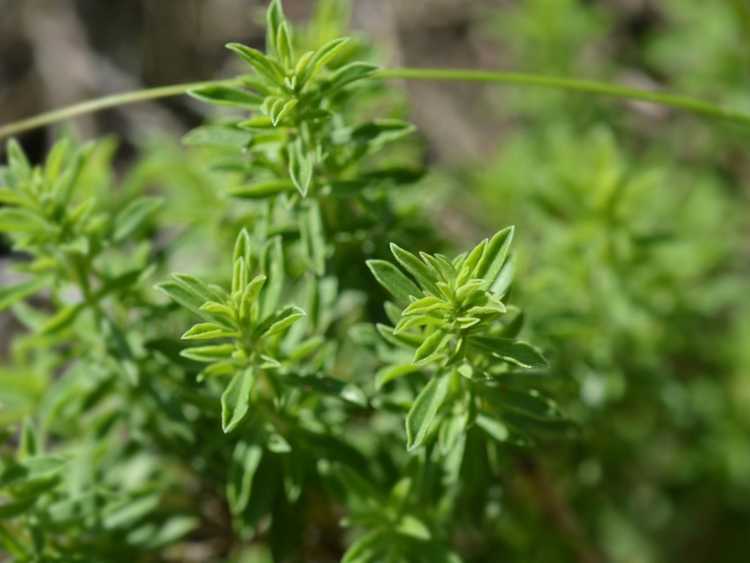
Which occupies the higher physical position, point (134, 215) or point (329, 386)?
point (134, 215)

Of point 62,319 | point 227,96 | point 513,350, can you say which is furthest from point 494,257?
point 62,319

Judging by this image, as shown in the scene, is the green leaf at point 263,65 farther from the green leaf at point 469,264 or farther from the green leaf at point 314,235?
the green leaf at point 469,264

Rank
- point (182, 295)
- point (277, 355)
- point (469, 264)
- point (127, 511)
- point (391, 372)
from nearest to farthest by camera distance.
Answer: point (469, 264) < point (182, 295) < point (391, 372) < point (277, 355) < point (127, 511)

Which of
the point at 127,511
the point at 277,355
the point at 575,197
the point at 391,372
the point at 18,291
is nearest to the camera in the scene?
the point at 391,372

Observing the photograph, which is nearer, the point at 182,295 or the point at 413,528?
the point at 182,295

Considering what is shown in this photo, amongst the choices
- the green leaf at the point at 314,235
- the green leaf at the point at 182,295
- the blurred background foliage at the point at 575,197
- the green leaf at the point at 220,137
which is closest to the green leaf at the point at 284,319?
the green leaf at the point at 182,295

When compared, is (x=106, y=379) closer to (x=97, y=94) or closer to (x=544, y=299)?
(x=544, y=299)

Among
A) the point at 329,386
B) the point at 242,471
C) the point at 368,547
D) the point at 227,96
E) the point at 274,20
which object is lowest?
the point at 368,547

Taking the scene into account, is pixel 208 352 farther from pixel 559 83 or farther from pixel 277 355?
pixel 559 83

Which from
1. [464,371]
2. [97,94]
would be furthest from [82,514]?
[97,94]
